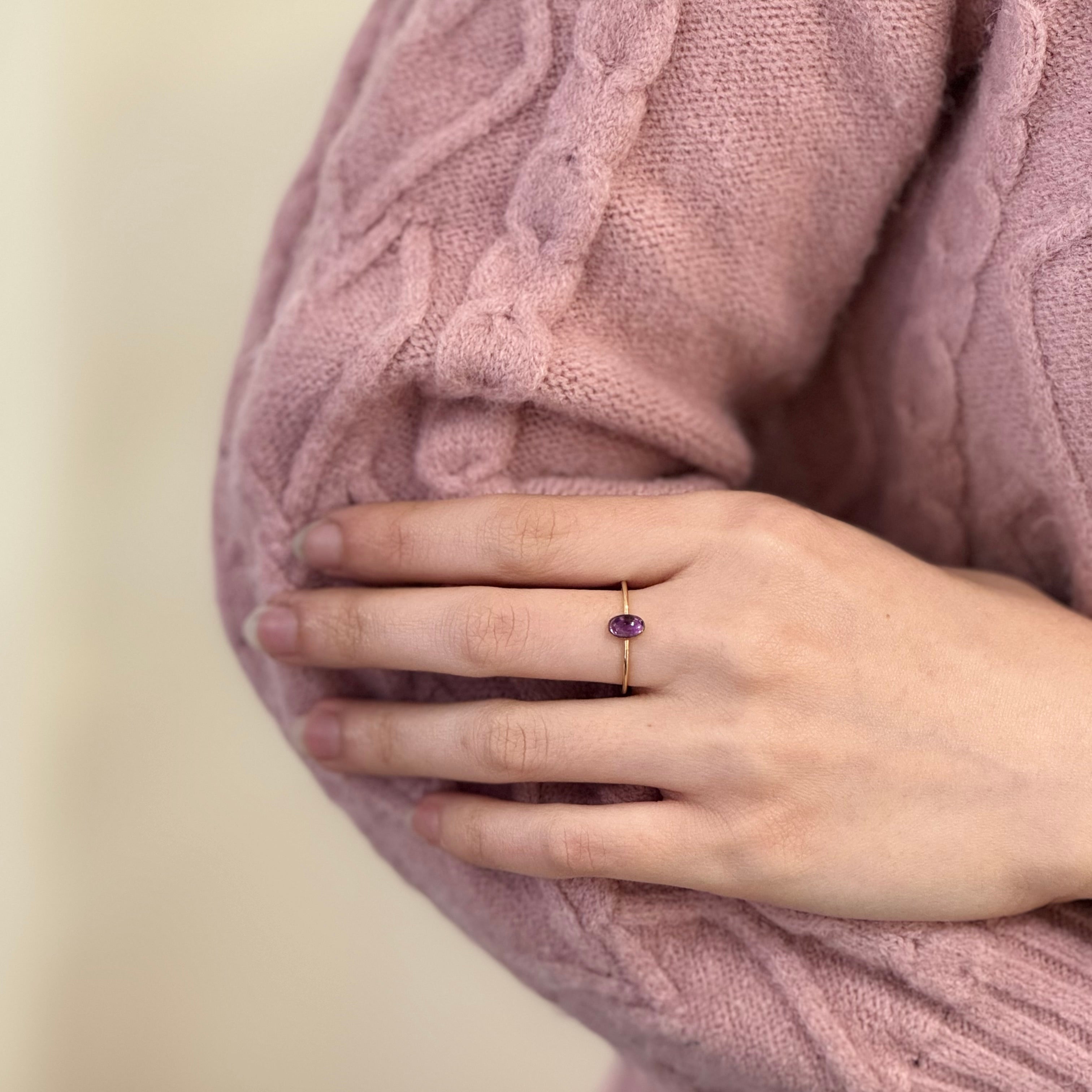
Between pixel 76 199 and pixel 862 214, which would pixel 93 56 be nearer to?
pixel 76 199

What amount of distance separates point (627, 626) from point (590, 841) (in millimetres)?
141

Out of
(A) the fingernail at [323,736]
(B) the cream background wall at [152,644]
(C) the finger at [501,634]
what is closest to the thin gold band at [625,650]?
(C) the finger at [501,634]

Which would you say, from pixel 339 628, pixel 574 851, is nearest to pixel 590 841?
pixel 574 851

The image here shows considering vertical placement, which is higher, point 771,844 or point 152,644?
point 152,644

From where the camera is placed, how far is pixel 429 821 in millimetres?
681

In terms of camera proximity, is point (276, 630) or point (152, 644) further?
point (152, 644)

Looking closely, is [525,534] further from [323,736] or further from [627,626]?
[323,736]

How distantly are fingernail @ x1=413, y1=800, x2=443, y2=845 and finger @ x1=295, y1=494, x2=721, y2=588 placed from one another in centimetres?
17

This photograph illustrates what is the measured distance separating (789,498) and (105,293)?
28.1 inches

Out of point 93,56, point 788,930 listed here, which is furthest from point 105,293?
point 788,930

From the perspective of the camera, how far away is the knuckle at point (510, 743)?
62 centimetres

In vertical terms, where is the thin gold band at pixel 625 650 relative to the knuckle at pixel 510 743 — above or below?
above

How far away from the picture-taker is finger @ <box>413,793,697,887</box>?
0.61 metres

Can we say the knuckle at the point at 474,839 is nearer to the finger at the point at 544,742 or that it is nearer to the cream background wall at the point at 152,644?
→ the finger at the point at 544,742
